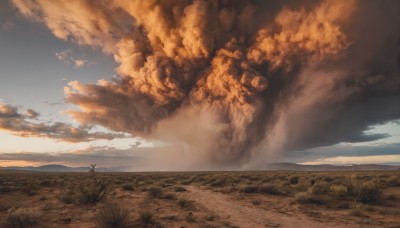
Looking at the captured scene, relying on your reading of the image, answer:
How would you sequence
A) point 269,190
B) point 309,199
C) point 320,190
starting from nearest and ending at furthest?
1. point 309,199
2. point 320,190
3. point 269,190

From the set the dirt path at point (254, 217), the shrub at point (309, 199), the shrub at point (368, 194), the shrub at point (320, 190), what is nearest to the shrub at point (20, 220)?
the dirt path at point (254, 217)

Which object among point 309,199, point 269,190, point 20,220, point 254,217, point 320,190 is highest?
point 320,190

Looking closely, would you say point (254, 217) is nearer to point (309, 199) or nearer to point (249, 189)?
point (309, 199)

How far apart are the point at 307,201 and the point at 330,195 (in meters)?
2.20

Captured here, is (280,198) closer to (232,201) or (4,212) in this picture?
(232,201)

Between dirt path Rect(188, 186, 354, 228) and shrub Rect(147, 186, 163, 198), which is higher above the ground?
shrub Rect(147, 186, 163, 198)

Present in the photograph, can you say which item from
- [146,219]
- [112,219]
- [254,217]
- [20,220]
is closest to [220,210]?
[254,217]

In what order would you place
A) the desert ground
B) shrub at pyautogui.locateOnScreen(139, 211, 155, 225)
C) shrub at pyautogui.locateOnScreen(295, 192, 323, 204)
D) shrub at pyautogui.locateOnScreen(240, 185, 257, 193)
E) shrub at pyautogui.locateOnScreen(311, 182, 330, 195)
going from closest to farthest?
the desert ground < shrub at pyautogui.locateOnScreen(139, 211, 155, 225) < shrub at pyautogui.locateOnScreen(295, 192, 323, 204) < shrub at pyautogui.locateOnScreen(311, 182, 330, 195) < shrub at pyautogui.locateOnScreen(240, 185, 257, 193)

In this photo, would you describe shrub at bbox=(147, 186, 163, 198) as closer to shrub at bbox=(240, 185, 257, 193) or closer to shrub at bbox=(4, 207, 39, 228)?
shrub at bbox=(240, 185, 257, 193)

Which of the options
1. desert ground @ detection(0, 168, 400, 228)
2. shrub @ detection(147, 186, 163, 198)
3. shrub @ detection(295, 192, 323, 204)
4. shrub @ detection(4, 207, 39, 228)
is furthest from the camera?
shrub @ detection(147, 186, 163, 198)

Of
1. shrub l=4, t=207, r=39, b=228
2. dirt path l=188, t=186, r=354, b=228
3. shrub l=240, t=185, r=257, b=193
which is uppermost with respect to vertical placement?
shrub l=240, t=185, r=257, b=193

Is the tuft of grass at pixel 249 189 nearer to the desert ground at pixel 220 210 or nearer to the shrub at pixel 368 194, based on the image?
the desert ground at pixel 220 210

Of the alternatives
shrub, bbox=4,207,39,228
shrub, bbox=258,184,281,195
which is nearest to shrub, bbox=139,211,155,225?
shrub, bbox=4,207,39,228

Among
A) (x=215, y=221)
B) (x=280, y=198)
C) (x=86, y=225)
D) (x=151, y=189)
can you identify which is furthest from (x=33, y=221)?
(x=280, y=198)
